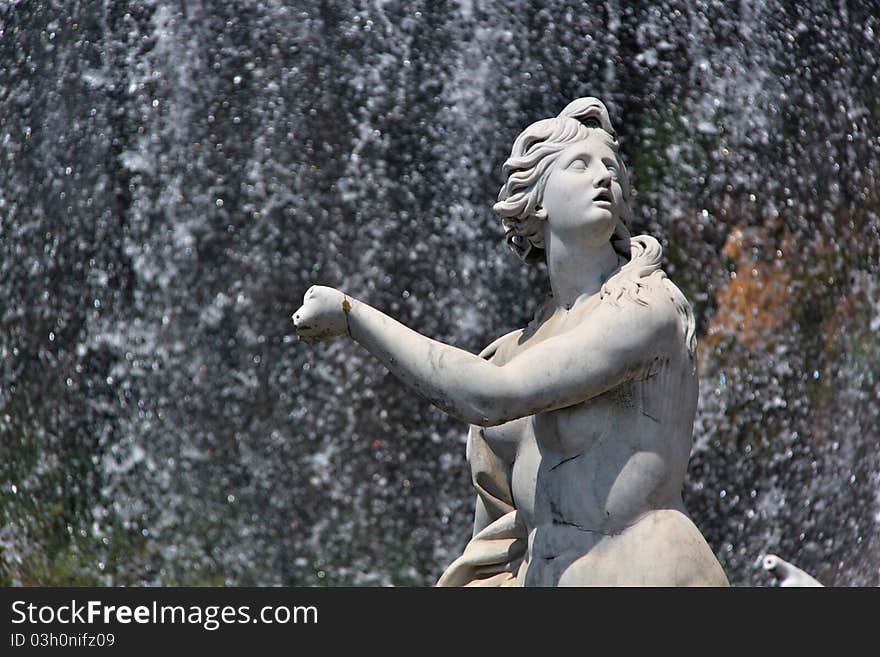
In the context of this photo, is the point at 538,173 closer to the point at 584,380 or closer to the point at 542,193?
the point at 542,193

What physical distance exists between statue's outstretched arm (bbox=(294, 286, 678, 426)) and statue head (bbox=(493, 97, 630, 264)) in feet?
0.87

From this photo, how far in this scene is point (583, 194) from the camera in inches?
135

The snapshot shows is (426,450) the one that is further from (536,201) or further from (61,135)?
(536,201)

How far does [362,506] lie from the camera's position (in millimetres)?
6930

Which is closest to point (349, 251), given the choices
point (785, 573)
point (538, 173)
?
point (538, 173)

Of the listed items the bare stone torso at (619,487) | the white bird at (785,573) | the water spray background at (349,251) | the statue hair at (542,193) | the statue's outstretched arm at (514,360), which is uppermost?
the statue hair at (542,193)

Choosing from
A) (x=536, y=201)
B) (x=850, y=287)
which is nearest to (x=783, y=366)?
(x=850, y=287)

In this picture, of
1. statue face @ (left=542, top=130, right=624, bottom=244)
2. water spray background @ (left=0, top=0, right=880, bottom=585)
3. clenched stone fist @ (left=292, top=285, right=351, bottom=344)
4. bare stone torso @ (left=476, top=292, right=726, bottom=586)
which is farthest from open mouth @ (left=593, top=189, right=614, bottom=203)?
water spray background @ (left=0, top=0, right=880, bottom=585)

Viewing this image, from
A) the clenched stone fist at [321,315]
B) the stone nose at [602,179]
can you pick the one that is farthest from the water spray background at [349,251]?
the clenched stone fist at [321,315]

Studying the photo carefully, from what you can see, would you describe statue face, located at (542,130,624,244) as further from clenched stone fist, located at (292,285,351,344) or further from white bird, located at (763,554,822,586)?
white bird, located at (763,554,822,586)

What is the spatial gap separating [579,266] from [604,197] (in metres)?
Answer: 0.14

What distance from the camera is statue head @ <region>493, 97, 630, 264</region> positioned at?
11.4 feet

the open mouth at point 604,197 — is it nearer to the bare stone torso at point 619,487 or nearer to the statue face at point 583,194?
the statue face at point 583,194

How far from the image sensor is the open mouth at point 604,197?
343 centimetres
